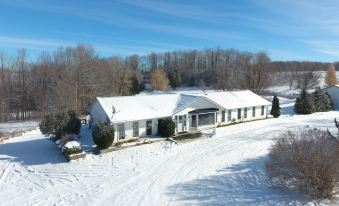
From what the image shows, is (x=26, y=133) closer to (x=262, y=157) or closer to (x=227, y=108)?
(x=227, y=108)

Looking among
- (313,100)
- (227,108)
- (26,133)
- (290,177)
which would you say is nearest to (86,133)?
(26,133)

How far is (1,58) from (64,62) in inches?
552

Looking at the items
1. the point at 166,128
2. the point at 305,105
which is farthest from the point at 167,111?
the point at 305,105

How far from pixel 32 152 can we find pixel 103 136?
6.34 metres

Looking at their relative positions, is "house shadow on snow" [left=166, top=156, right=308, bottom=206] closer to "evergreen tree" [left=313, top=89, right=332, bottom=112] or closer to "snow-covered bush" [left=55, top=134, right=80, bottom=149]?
"snow-covered bush" [left=55, top=134, right=80, bottom=149]

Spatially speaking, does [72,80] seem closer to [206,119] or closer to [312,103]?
[206,119]

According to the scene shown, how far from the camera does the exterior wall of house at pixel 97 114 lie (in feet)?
83.9

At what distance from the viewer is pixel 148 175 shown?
17750 millimetres

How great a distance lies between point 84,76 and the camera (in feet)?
157

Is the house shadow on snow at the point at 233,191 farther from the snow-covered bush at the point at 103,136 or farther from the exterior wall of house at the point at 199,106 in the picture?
the exterior wall of house at the point at 199,106

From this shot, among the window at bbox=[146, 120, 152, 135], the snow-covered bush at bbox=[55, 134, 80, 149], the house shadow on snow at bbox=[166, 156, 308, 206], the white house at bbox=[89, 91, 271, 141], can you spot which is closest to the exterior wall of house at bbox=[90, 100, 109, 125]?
the white house at bbox=[89, 91, 271, 141]

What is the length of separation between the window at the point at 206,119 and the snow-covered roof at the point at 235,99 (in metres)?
1.99


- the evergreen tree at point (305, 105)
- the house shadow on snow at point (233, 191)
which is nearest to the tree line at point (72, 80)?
the evergreen tree at point (305, 105)

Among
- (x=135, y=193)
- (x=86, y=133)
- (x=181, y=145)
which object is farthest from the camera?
(x=86, y=133)
